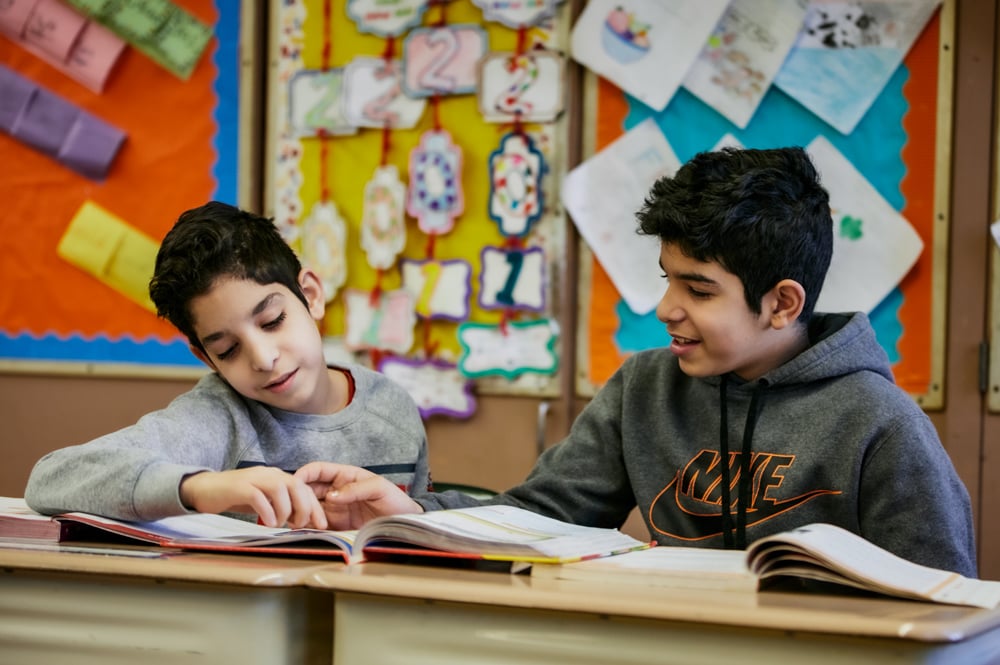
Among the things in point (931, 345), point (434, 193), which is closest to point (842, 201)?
point (931, 345)

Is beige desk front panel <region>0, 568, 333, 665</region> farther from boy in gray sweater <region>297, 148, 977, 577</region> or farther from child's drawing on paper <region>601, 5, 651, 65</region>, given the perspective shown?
child's drawing on paper <region>601, 5, 651, 65</region>

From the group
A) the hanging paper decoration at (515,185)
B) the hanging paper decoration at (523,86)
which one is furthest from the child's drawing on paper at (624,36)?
the hanging paper decoration at (515,185)

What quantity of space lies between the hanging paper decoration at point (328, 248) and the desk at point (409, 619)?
5.19 feet

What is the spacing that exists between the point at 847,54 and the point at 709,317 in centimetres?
109

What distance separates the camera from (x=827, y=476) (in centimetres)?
119

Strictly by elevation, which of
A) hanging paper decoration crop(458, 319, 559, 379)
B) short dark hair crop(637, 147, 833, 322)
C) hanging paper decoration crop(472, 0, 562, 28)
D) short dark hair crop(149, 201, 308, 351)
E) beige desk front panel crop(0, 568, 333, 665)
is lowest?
beige desk front panel crop(0, 568, 333, 665)

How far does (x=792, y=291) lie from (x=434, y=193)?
1.25m

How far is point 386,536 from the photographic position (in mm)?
932

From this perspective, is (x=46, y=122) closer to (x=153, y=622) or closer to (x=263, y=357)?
(x=263, y=357)

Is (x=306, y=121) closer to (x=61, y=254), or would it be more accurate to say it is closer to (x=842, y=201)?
(x=61, y=254)

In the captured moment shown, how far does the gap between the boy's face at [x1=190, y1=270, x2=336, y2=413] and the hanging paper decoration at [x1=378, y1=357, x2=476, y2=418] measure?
3.29 ft

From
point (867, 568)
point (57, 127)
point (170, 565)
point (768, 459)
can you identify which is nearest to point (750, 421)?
point (768, 459)

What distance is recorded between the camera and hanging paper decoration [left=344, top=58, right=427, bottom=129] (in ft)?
7.98

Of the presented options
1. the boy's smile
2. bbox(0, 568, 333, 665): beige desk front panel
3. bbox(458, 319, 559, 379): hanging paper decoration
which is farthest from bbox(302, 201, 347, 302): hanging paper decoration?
bbox(0, 568, 333, 665): beige desk front panel
